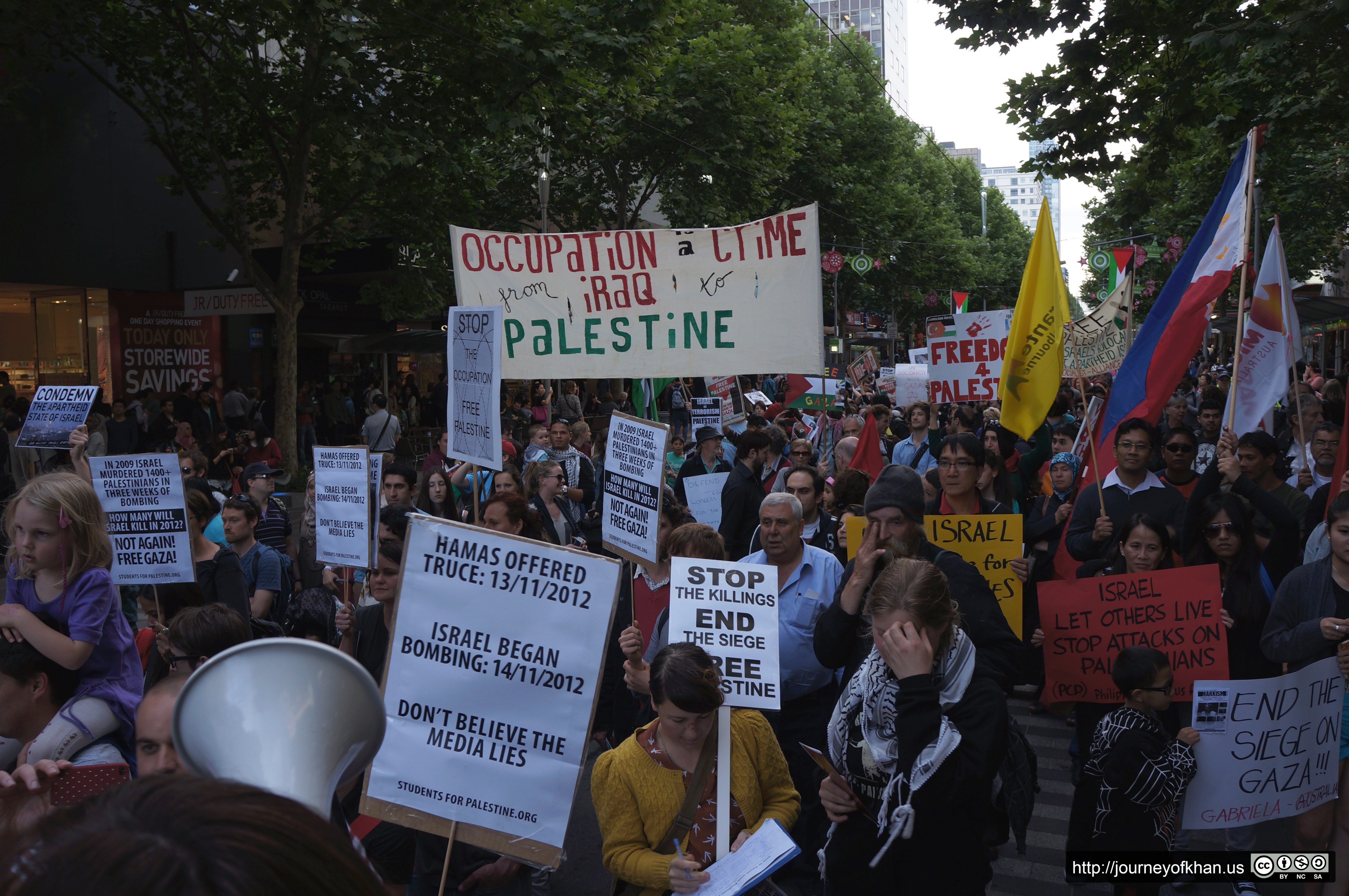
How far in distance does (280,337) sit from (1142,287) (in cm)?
3861

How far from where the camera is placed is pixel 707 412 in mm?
12156

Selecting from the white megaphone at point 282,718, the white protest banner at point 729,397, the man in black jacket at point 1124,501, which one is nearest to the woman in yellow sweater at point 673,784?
the white megaphone at point 282,718

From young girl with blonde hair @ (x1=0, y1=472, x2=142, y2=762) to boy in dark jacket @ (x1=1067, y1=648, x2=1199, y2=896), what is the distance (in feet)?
12.2

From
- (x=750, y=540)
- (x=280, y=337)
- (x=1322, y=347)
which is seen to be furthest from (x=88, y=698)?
(x=1322, y=347)

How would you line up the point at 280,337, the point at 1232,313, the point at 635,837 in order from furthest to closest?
the point at 1232,313 → the point at 280,337 → the point at 635,837

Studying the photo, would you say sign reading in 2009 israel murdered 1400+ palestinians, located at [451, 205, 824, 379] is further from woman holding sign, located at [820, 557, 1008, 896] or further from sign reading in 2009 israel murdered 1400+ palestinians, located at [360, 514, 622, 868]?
woman holding sign, located at [820, 557, 1008, 896]

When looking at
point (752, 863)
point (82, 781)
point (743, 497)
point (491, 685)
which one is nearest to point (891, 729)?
point (752, 863)

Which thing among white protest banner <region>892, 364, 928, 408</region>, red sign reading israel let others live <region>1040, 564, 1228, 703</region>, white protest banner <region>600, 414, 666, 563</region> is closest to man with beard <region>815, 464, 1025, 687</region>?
white protest banner <region>600, 414, 666, 563</region>

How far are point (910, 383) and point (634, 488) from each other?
9.85 metres

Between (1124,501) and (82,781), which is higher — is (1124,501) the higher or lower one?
the higher one

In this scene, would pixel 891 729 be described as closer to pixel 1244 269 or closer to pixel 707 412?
pixel 1244 269

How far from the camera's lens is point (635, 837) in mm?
3100

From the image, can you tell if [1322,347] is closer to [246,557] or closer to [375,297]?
[375,297]

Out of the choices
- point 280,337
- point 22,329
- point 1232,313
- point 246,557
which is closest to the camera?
point 246,557
